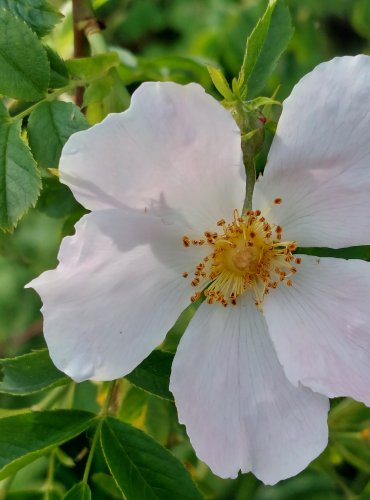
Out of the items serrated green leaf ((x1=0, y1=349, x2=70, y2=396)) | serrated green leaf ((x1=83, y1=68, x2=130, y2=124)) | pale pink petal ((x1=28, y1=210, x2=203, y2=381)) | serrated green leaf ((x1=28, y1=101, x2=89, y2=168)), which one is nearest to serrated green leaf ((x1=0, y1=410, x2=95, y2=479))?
serrated green leaf ((x1=0, y1=349, x2=70, y2=396))

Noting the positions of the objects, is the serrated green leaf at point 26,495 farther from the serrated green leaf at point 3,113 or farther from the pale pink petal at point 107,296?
the serrated green leaf at point 3,113

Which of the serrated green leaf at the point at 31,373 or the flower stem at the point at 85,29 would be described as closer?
the serrated green leaf at the point at 31,373

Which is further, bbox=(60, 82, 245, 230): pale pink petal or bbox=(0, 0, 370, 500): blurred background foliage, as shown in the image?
bbox=(0, 0, 370, 500): blurred background foliage

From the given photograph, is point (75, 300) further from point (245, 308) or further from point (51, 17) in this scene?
point (51, 17)

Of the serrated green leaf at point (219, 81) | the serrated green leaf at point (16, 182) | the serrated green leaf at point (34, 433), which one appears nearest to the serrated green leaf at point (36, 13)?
the serrated green leaf at point (16, 182)

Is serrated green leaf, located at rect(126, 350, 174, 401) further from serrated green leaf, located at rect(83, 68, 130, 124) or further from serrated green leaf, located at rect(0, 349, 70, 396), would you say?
serrated green leaf, located at rect(83, 68, 130, 124)
